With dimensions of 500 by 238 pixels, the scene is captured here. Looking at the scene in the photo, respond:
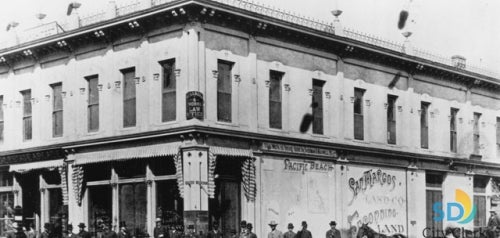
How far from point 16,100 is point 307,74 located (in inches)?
475

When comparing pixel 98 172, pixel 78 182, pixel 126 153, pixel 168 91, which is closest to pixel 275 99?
pixel 168 91

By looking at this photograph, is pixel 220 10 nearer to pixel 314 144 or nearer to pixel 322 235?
pixel 314 144

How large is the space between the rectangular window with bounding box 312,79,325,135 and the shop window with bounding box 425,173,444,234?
819 cm

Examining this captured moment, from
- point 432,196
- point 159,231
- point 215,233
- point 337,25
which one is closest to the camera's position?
point 159,231

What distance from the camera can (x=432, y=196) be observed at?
34.0 metres

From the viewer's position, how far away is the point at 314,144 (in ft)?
89.0

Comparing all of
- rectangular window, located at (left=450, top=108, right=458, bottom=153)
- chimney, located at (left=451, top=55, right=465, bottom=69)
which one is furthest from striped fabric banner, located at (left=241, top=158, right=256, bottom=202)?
chimney, located at (left=451, top=55, right=465, bottom=69)

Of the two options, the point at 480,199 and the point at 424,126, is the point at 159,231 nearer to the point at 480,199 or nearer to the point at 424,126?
the point at 424,126

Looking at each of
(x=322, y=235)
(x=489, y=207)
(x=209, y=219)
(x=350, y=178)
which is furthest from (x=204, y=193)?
(x=489, y=207)

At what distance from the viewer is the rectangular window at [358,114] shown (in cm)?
2998

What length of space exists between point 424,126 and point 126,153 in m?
15.4

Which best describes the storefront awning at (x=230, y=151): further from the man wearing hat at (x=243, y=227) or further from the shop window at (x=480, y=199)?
the shop window at (x=480, y=199)

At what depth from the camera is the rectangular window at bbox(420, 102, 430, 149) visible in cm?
3359

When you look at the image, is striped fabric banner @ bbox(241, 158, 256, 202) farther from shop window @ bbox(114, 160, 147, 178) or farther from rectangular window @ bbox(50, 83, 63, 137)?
rectangular window @ bbox(50, 83, 63, 137)
